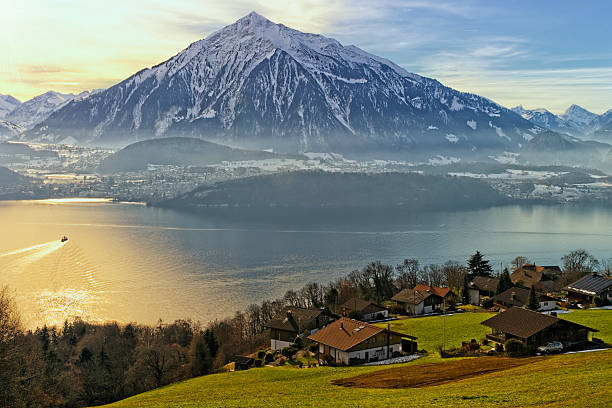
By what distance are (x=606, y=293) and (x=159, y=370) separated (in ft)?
107

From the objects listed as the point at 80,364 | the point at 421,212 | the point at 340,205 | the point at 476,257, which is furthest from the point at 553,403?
the point at 340,205

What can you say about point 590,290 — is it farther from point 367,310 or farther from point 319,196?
point 319,196

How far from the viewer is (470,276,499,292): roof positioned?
1919 inches

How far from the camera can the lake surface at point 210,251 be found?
6018cm

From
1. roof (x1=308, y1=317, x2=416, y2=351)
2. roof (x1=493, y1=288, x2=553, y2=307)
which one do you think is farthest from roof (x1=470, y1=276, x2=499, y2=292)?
roof (x1=308, y1=317, x2=416, y2=351)

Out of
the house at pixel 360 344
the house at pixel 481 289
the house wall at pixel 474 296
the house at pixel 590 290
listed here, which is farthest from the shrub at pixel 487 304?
the house at pixel 360 344

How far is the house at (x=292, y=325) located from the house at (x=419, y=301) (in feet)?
28.6

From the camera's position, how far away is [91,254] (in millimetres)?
88625

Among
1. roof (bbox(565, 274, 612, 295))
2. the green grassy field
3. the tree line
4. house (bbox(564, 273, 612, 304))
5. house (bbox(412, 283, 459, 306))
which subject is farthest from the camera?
house (bbox(412, 283, 459, 306))

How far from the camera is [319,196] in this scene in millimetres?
184625

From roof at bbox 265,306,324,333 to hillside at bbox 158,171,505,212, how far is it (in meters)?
128

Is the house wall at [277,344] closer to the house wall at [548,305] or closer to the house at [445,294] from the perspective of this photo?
the house at [445,294]

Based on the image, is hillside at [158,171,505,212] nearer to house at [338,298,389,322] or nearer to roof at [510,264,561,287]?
roof at [510,264,561,287]

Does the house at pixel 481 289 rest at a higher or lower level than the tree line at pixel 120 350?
higher
